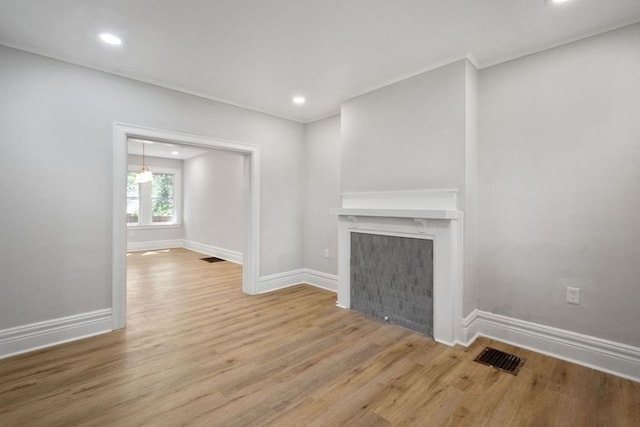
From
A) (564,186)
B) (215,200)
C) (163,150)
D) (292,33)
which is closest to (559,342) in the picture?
(564,186)

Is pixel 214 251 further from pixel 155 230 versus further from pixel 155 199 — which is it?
pixel 155 199

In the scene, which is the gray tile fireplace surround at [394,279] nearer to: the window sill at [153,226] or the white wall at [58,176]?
the white wall at [58,176]

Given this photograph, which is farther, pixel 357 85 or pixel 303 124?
pixel 303 124

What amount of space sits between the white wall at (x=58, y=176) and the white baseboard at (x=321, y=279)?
2521mm

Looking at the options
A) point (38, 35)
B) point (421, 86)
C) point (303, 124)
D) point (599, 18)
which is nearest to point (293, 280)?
point (303, 124)

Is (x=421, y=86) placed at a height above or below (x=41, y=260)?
above

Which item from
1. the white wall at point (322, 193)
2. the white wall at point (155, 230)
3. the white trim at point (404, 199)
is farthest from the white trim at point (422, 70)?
the white wall at point (155, 230)

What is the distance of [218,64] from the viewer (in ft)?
8.88

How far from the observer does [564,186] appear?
2328 mm

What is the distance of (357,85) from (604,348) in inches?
124

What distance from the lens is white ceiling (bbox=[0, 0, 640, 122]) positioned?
193 centimetres

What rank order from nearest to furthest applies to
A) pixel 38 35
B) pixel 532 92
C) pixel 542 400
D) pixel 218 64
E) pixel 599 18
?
pixel 542 400 → pixel 599 18 → pixel 38 35 → pixel 532 92 → pixel 218 64

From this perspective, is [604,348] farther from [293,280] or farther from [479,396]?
[293,280]

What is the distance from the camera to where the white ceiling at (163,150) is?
20.8 feet
